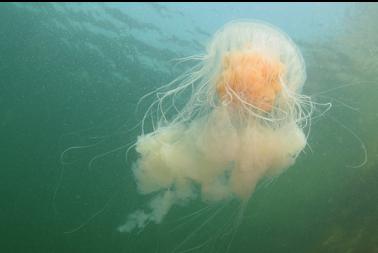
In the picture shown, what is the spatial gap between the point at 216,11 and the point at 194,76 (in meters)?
7.10

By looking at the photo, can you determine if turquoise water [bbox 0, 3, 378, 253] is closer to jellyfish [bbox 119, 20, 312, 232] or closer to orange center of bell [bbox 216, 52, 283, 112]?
jellyfish [bbox 119, 20, 312, 232]

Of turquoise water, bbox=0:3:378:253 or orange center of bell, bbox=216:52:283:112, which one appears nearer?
orange center of bell, bbox=216:52:283:112

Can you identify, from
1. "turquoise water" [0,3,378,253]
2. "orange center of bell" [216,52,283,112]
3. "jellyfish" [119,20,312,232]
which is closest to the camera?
"orange center of bell" [216,52,283,112]

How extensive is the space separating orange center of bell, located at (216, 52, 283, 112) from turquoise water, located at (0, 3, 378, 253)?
7.68 ft

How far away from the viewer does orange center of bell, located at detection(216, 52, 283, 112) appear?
4824mm

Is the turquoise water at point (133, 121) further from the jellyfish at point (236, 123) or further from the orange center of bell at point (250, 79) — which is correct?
the orange center of bell at point (250, 79)

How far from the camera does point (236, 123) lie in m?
5.29

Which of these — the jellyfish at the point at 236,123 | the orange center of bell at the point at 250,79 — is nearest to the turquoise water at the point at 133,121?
the jellyfish at the point at 236,123

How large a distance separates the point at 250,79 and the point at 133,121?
2375 centimetres

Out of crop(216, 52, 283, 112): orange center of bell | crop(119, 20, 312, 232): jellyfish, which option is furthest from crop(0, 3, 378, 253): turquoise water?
crop(216, 52, 283, 112): orange center of bell

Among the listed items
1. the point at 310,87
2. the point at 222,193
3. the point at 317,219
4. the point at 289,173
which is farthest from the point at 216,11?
the point at 289,173

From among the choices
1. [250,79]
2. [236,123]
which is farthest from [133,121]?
[250,79]

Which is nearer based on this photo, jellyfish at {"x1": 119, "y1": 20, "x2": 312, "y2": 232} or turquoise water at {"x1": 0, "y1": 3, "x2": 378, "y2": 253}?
jellyfish at {"x1": 119, "y1": 20, "x2": 312, "y2": 232}

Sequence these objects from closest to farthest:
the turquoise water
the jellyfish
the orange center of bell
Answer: the orange center of bell, the jellyfish, the turquoise water
